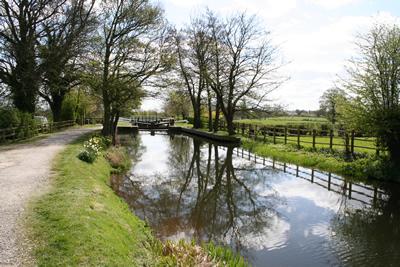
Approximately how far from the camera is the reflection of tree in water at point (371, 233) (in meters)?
7.23

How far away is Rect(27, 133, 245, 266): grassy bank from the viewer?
5320 mm

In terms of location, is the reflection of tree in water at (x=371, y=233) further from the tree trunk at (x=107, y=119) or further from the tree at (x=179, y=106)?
the tree at (x=179, y=106)

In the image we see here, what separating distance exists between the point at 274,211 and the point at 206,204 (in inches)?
85.2

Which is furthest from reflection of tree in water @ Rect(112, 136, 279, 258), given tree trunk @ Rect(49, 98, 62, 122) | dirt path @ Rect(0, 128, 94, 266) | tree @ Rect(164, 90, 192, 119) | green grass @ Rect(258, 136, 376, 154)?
tree @ Rect(164, 90, 192, 119)

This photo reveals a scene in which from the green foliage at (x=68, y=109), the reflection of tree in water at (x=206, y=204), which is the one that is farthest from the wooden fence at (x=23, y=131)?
the green foliage at (x=68, y=109)

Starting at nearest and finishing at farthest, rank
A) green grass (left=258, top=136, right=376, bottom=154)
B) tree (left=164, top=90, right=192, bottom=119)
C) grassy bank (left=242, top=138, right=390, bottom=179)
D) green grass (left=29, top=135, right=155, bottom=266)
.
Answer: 1. green grass (left=29, top=135, right=155, bottom=266)
2. grassy bank (left=242, top=138, right=390, bottom=179)
3. green grass (left=258, top=136, right=376, bottom=154)
4. tree (left=164, top=90, right=192, bottom=119)

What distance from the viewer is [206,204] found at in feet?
37.8

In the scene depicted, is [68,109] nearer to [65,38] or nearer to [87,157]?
[65,38]

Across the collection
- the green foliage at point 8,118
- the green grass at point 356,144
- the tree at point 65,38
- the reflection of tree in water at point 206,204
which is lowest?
the reflection of tree in water at point 206,204

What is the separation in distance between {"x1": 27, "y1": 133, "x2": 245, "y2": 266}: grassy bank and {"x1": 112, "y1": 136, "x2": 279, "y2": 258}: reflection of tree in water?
1423 mm

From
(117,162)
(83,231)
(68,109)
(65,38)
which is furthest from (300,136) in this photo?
(68,109)

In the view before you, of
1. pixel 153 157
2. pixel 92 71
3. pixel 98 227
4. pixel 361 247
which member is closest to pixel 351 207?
pixel 361 247

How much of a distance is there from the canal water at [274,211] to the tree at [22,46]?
1136cm

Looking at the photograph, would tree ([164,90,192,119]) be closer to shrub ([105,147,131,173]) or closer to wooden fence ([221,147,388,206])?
shrub ([105,147,131,173])
